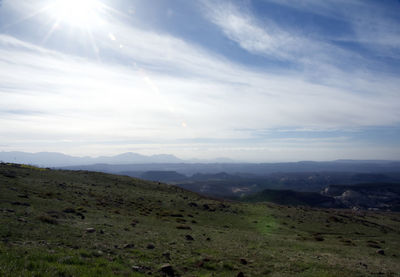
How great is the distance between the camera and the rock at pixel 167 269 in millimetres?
14273

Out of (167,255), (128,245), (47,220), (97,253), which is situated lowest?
(167,255)

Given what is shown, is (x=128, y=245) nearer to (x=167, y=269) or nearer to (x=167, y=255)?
(x=167, y=255)

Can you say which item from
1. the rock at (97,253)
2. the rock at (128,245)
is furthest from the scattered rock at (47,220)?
the rock at (97,253)

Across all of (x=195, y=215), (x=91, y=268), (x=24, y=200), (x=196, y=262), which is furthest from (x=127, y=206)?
(x=91, y=268)

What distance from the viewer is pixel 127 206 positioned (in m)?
41.9

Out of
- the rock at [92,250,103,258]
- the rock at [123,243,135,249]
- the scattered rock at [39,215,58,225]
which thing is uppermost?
the scattered rock at [39,215,58,225]

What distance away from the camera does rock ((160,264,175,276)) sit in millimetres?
14273

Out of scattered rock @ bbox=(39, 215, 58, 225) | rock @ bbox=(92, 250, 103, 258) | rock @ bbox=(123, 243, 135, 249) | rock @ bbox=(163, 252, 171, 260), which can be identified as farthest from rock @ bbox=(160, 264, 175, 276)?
scattered rock @ bbox=(39, 215, 58, 225)

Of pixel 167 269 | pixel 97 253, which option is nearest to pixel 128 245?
pixel 97 253

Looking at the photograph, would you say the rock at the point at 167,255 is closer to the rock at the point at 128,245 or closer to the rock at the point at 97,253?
the rock at the point at 128,245

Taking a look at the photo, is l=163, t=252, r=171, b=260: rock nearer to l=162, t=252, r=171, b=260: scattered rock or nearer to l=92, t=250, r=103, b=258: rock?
l=162, t=252, r=171, b=260: scattered rock

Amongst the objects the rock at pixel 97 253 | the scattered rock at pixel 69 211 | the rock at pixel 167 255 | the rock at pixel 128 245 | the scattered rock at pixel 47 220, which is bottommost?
the rock at pixel 167 255

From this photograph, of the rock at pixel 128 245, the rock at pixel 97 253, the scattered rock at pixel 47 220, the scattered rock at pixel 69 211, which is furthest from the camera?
the scattered rock at pixel 69 211

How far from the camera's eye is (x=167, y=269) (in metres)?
14.5
